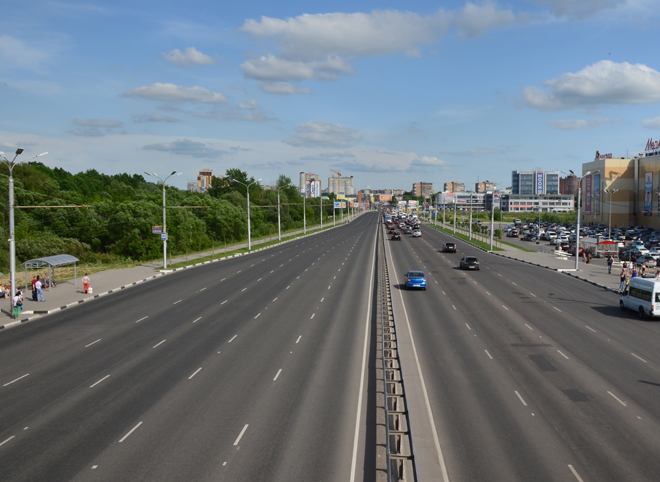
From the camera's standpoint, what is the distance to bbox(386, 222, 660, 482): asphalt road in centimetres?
1059

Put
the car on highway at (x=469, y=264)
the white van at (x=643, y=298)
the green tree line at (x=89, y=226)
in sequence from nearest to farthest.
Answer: the white van at (x=643, y=298) → the car on highway at (x=469, y=264) → the green tree line at (x=89, y=226)

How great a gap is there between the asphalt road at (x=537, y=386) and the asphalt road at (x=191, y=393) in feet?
7.67

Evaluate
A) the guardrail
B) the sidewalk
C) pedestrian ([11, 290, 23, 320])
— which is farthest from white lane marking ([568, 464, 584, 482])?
pedestrian ([11, 290, 23, 320])

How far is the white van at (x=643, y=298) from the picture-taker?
2444 centimetres

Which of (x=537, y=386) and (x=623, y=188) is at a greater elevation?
(x=623, y=188)

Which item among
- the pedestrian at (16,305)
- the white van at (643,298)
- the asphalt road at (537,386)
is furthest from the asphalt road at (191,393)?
the white van at (643,298)

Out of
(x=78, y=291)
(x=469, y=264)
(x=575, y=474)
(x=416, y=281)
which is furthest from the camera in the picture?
(x=469, y=264)

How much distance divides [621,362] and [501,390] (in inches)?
238

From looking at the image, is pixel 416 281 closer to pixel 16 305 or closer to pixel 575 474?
pixel 16 305

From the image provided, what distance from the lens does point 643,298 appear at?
25.4 meters

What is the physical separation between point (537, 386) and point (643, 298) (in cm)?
Answer: 1421

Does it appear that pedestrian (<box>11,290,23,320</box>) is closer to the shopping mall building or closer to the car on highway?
the car on highway

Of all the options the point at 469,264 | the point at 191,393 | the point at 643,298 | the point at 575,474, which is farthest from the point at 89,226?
the point at 575,474

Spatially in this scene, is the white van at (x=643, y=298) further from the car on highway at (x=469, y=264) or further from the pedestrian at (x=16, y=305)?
the pedestrian at (x=16, y=305)
